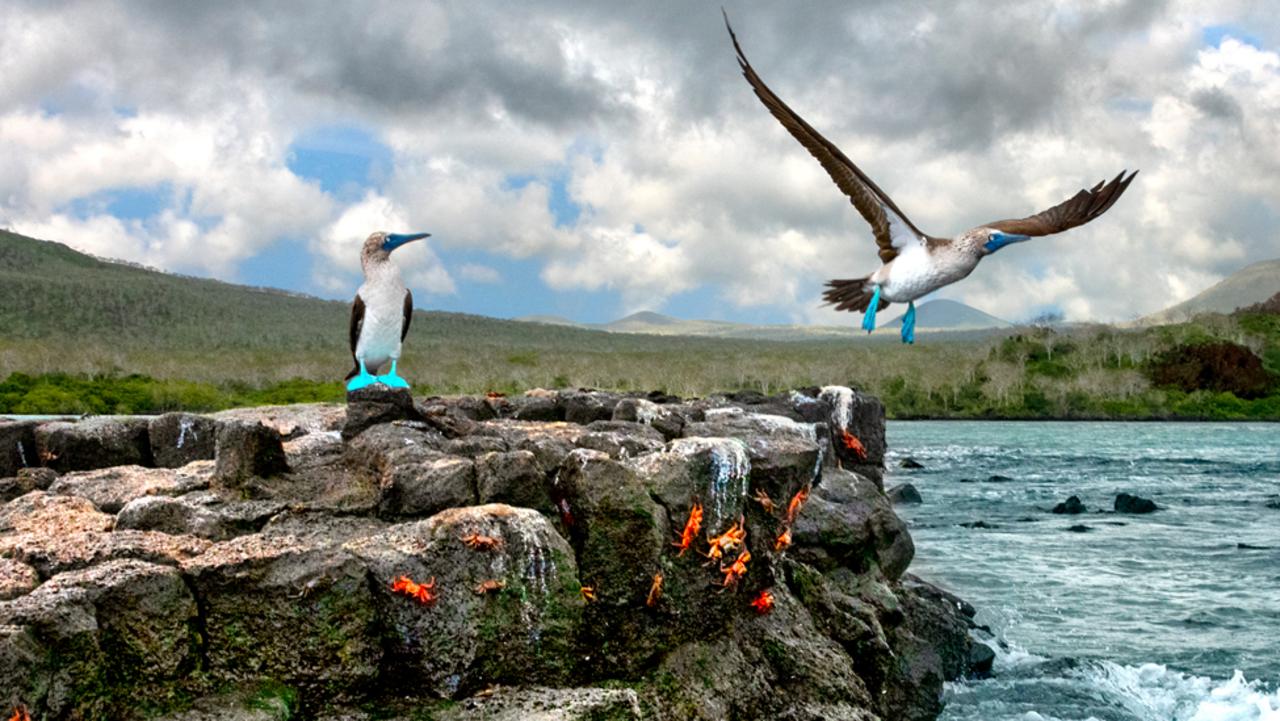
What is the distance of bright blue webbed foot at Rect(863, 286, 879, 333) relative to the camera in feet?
21.4

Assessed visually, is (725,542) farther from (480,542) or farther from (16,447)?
(16,447)

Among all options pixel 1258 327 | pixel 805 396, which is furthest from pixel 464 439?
pixel 1258 327

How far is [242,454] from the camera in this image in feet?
29.8

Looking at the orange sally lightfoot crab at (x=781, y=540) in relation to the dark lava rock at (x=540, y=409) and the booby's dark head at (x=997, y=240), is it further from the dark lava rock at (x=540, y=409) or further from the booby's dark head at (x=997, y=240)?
the dark lava rock at (x=540, y=409)

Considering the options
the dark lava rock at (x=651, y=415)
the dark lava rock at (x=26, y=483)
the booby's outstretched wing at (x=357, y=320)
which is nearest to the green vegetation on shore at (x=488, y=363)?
the dark lava rock at (x=651, y=415)

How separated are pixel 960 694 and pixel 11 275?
387 ft

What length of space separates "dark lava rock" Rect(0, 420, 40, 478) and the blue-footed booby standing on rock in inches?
163

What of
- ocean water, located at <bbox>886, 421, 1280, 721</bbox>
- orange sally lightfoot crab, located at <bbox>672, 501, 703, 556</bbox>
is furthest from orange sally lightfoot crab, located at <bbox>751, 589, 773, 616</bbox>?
ocean water, located at <bbox>886, 421, 1280, 721</bbox>

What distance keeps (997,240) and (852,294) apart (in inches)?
39.4

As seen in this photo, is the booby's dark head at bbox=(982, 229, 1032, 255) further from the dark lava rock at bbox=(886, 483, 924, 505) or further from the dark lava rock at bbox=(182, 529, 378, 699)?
the dark lava rock at bbox=(886, 483, 924, 505)

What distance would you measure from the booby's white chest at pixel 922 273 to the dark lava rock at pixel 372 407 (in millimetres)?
4984

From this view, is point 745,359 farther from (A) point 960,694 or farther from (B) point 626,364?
(A) point 960,694

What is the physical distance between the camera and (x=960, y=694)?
1488 cm

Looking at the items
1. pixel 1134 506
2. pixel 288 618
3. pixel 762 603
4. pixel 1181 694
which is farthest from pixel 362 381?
pixel 1134 506
